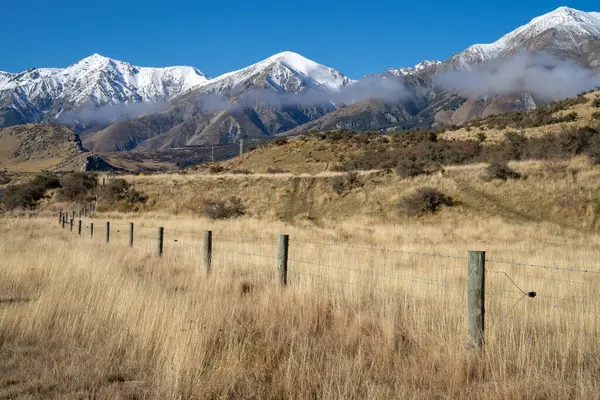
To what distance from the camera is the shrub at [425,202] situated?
99.5ft

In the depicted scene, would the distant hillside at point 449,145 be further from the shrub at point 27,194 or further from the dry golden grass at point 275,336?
the dry golden grass at point 275,336

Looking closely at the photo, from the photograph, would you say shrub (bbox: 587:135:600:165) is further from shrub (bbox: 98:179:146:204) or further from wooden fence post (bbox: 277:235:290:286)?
shrub (bbox: 98:179:146:204)

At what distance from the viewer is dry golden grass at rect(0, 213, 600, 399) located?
4.70 meters

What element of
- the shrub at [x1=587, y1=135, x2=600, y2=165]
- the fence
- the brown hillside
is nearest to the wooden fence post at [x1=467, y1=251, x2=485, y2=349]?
the fence

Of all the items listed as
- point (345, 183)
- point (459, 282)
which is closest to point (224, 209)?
point (345, 183)

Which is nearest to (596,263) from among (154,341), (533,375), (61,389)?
(533,375)

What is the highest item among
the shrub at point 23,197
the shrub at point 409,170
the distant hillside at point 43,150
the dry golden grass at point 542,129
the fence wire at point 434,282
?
the distant hillside at point 43,150

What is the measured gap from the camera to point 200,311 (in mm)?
7105

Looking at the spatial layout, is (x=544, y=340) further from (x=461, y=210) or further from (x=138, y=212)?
(x=138, y=212)

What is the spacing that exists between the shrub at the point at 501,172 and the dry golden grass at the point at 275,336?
2062cm

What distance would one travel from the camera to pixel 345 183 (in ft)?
128

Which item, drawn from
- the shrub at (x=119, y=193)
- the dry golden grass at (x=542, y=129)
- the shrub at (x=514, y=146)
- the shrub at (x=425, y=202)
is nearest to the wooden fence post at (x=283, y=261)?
the shrub at (x=425, y=202)

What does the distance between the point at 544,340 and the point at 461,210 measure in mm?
23970

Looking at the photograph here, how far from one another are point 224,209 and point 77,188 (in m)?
21.7
